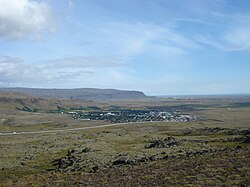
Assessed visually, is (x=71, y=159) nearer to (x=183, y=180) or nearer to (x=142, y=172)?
(x=142, y=172)

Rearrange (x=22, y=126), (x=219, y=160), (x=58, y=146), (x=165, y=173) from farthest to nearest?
1. (x=22, y=126)
2. (x=58, y=146)
3. (x=219, y=160)
4. (x=165, y=173)

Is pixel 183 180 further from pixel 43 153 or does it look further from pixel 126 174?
pixel 43 153

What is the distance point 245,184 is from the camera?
854 inches

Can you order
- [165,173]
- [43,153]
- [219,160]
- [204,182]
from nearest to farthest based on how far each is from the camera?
[204,182] → [165,173] → [219,160] → [43,153]

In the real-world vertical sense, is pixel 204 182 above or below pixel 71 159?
above

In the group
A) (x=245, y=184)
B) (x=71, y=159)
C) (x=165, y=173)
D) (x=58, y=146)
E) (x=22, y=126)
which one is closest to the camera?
(x=245, y=184)

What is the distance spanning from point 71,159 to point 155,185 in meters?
24.2

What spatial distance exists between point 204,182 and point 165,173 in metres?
5.44

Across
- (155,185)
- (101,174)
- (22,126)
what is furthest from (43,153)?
(22,126)

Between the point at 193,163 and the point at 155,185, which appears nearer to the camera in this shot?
the point at 155,185

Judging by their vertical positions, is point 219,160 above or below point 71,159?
above

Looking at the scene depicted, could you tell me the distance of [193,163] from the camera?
31594mm

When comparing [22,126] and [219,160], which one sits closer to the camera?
[219,160]

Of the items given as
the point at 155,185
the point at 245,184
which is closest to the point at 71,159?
the point at 155,185
